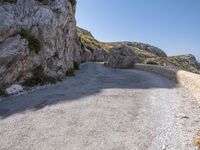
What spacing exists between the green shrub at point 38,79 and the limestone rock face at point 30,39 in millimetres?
526

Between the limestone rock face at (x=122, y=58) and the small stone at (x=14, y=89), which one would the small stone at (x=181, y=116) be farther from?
the limestone rock face at (x=122, y=58)

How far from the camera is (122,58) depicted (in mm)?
72938

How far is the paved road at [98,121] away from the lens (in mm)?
14383

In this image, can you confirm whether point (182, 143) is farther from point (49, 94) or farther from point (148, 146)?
point (49, 94)

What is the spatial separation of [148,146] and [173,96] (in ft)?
44.0

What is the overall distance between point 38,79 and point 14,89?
4.97 m

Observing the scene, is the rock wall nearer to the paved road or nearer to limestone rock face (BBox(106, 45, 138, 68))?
the paved road

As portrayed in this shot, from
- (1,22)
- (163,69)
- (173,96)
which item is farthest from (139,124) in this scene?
(163,69)

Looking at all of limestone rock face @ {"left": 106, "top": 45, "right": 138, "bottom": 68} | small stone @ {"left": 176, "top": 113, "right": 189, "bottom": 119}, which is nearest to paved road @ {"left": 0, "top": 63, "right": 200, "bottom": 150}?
small stone @ {"left": 176, "top": 113, "right": 189, "bottom": 119}

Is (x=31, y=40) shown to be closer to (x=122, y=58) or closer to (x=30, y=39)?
(x=30, y=39)

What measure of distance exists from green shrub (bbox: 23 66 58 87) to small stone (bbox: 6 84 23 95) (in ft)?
6.49

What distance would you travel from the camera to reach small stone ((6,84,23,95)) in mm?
25803

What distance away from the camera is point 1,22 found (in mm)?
29078

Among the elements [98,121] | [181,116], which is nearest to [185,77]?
[181,116]
